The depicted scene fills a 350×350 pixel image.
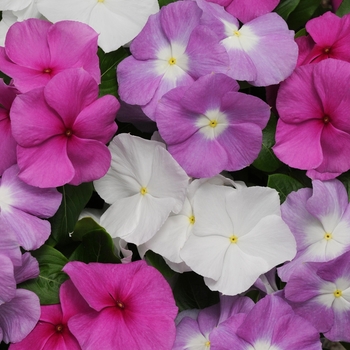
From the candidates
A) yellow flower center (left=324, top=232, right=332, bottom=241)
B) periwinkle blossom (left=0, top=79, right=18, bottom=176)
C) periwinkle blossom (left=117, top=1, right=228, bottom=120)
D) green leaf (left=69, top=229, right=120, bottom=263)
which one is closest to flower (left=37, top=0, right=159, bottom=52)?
periwinkle blossom (left=117, top=1, right=228, bottom=120)

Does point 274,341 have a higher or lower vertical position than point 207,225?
lower

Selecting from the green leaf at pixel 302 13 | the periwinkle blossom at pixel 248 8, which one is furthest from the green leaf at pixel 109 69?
the green leaf at pixel 302 13

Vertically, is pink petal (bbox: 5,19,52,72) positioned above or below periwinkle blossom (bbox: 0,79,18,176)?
above

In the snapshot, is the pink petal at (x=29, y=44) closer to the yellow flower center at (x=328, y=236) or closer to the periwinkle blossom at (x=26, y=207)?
the periwinkle blossom at (x=26, y=207)

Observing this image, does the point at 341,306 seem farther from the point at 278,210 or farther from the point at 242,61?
the point at 242,61

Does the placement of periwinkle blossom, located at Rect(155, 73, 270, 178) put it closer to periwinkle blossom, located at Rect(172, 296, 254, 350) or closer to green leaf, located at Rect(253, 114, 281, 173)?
green leaf, located at Rect(253, 114, 281, 173)

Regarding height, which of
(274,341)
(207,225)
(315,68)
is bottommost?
(274,341)

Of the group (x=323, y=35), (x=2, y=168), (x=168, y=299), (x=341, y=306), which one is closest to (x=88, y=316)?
(x=168, y=299)
